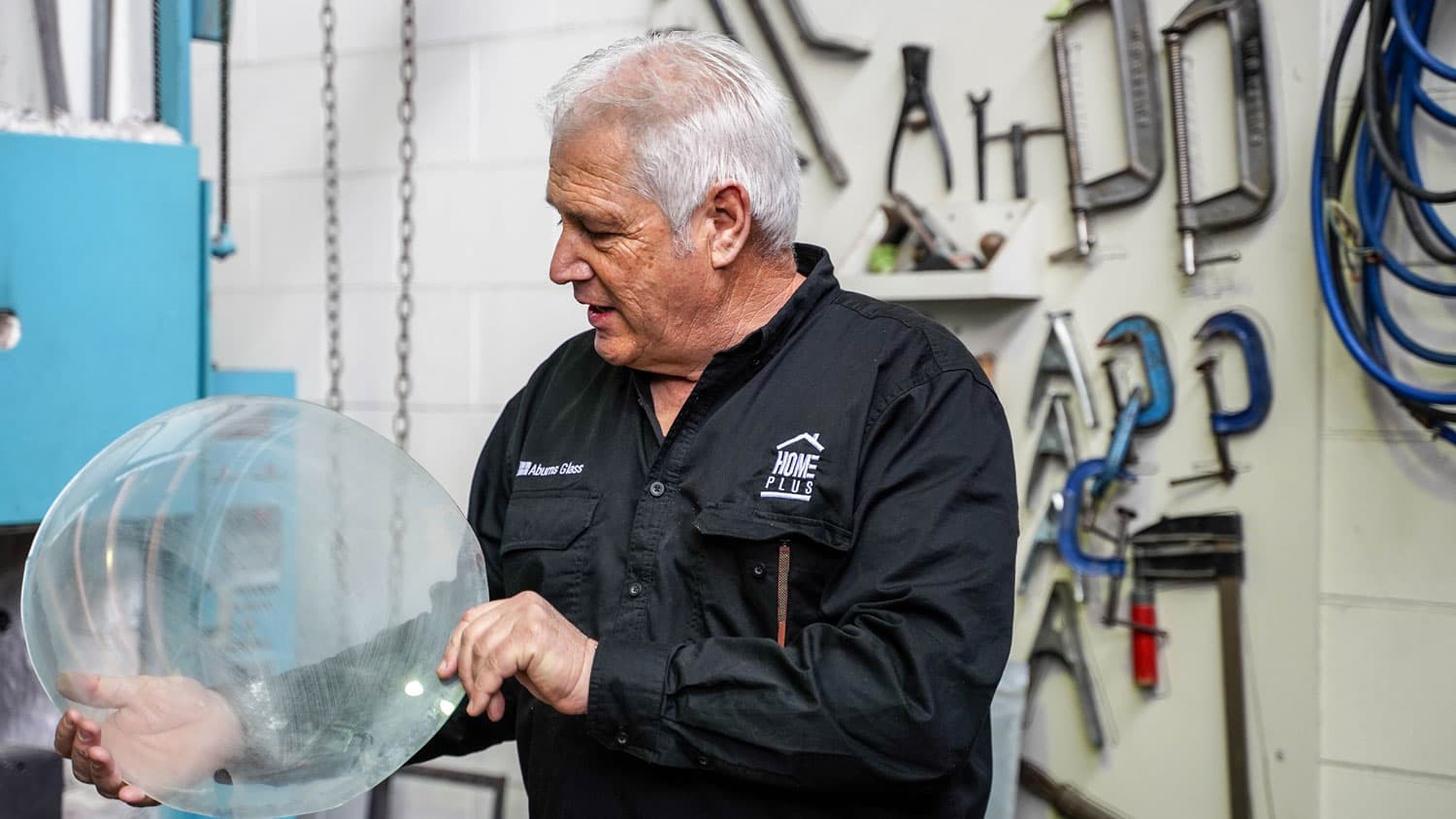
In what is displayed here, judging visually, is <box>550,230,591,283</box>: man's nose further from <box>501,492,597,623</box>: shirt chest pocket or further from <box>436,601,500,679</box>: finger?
<box>436,601,500,679</box>: finger

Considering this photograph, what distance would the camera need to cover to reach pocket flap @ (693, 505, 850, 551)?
3.79 feet

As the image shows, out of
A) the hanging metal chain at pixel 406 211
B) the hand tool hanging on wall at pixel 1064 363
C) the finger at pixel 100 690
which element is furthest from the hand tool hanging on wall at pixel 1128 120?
the finger at pixel 100 690

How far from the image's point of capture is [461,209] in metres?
2.62

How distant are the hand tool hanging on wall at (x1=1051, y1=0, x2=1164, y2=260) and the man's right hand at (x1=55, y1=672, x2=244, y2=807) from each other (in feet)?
4.77

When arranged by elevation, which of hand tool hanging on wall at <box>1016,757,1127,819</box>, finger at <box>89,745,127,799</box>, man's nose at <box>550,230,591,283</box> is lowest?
hand tool hanging on wall at <box>1016,757,1127,819</box>

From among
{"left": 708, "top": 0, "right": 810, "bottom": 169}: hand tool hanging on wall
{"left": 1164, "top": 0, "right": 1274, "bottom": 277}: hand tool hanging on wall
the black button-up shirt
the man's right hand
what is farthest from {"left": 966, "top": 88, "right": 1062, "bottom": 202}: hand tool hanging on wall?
the man's right hand

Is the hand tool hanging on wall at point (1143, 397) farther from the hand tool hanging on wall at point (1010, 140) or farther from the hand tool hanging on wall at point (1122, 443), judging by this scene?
the hand tool hanging on wall at point (1010, 140)

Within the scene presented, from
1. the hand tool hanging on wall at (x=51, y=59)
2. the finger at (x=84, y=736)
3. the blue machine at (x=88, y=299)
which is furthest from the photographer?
the hand tool hanging on wall at (x=51, y=59)

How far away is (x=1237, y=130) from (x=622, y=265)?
1128mm

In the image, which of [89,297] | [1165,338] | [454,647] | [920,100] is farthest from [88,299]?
[1165,338]

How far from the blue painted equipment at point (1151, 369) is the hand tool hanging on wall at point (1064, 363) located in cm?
7

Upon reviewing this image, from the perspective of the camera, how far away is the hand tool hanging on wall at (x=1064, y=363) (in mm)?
2078

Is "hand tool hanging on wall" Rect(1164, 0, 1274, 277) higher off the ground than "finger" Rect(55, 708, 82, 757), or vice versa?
"hand tool hanging on wall" Rect(1164, 0, 1274, 277)

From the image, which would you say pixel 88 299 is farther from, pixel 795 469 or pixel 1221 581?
pixel 1221 581
